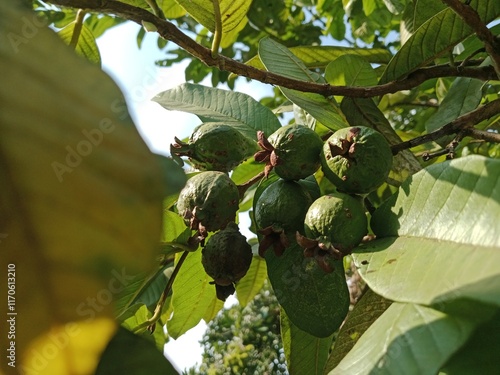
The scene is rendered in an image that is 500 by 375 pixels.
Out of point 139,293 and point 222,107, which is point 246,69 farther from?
point 139,293

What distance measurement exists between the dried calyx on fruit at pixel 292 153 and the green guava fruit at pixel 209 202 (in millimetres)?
88

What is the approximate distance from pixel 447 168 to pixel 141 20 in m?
0.53

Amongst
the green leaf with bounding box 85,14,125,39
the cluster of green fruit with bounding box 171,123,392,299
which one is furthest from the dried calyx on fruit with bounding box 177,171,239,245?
the green leaf with bounding box 85,14,125,39

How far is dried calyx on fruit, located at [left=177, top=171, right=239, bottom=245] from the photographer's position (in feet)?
3.27

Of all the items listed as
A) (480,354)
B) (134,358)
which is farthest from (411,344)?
(134,358)

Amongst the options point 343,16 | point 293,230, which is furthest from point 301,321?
point 343,16

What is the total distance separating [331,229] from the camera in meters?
0.89

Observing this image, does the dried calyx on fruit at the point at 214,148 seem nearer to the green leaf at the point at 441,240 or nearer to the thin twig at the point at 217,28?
the thin twig at the point at 217,28

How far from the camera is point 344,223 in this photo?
0.90 m

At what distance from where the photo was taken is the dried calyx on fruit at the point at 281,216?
0.97 m

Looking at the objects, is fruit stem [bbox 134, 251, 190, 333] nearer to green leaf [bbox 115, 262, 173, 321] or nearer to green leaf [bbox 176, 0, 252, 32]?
green leaf [bbox 115, 262, 173, 321]

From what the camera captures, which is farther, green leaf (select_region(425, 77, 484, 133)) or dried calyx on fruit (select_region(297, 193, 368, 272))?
green leaf (select_region(425, 77, 484, 133))

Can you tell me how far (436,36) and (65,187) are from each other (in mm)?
1030

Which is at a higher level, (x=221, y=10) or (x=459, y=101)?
(x=221, y=10)
